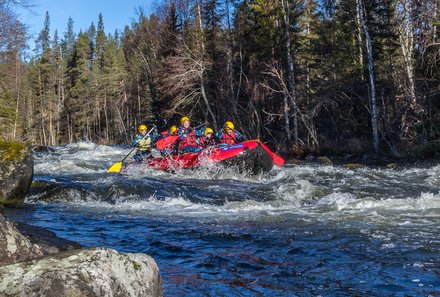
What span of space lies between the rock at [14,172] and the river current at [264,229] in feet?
1.36

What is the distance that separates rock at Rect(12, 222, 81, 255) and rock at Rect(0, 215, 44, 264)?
0.90 m

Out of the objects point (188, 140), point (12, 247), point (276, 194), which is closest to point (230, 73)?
point (188, 140)

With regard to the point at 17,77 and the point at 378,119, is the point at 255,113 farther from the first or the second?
the point at 17,77

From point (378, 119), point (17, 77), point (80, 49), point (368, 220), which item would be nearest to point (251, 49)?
point (378, 119)

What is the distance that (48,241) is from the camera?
4.73 m

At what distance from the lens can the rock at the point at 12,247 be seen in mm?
3088

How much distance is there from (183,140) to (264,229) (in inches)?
359

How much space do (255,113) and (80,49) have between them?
46989mm

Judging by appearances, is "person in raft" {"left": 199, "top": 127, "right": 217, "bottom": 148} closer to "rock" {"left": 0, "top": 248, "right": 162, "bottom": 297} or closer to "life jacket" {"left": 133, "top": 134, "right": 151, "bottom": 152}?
"life jacket" {"left": 133, "top": 134, "right": 151, "bottom": 152}

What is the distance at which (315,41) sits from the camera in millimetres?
23609

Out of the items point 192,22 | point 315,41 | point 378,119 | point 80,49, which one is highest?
point 80,49

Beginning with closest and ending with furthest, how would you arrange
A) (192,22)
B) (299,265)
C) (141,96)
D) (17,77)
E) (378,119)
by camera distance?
(299,265) < (378,119) < (192,22) < (141,96) < (17,77)

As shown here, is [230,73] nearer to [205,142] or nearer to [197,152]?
[205,142]

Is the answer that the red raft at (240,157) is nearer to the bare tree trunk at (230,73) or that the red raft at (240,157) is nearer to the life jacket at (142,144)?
the life jacket at (142,144)
